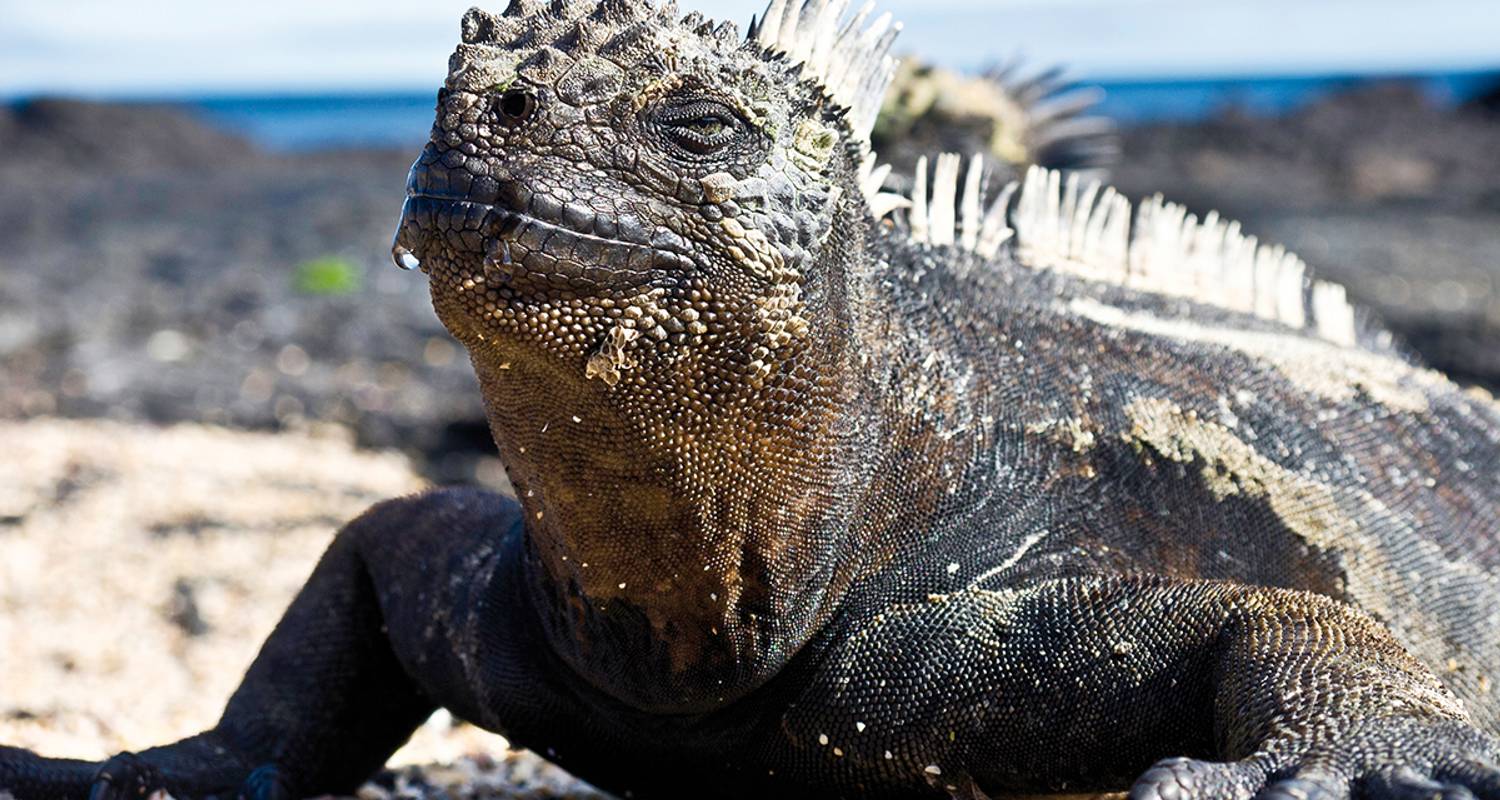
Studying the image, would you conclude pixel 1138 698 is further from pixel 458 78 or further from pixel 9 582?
pixel 9 582

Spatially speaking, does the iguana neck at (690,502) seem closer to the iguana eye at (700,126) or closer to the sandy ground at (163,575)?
the iguana eye at (700,126)

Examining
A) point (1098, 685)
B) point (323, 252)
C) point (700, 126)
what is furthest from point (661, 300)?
point (323, 252)

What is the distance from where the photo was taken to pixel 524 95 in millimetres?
2564

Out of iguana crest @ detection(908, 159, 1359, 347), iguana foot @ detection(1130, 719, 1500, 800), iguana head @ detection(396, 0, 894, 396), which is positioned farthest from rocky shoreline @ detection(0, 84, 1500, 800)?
iguana foot @ detection(1130, 719, 1500, 800)

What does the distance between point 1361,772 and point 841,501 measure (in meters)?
1.01

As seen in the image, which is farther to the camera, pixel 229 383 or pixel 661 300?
pixel 229 383

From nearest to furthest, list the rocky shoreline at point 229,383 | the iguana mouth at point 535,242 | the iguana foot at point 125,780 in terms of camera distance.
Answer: the iguana mouth at point 535,242, the iguana foot at point 125,780, the rocky shoreline at point 229,383

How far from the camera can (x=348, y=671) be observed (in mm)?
3926

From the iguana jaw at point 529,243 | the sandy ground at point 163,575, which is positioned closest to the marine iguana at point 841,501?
the iguana jaw at point 529,243

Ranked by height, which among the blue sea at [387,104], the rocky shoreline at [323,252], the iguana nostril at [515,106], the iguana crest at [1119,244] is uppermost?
the iguana nostril at [515,106]

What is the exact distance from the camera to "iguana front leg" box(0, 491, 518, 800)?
3.66 m

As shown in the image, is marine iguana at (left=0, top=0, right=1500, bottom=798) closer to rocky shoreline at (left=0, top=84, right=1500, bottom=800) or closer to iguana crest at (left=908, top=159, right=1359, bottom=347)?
iguana crest at (left=908, top=159, right=1359, bottom=347)

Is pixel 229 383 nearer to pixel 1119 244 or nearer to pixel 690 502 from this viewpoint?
pixel 1119 244

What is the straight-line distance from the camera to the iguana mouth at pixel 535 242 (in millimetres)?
2488
